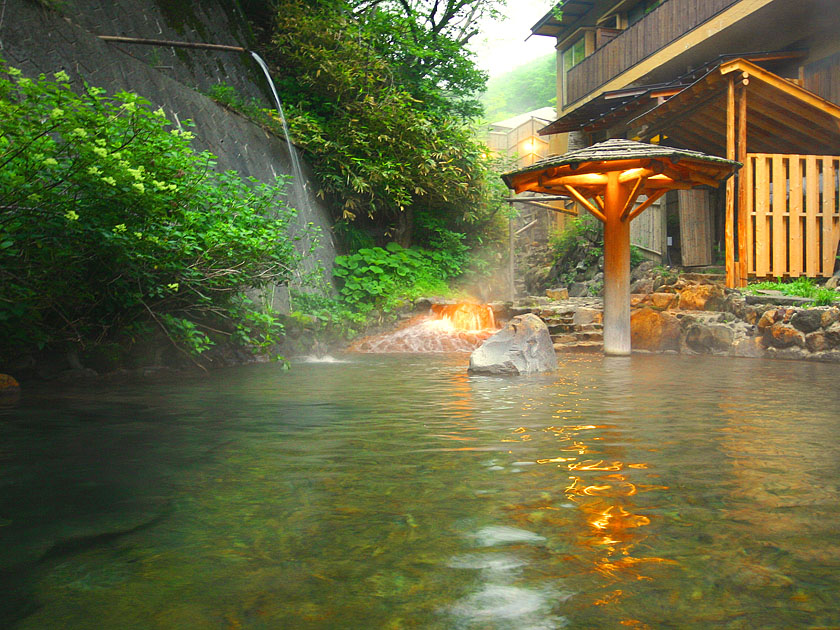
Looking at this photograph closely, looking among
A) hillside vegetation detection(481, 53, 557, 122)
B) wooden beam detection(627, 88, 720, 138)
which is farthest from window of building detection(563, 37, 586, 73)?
hillside vegetation detection(481, 53, 557, 122)

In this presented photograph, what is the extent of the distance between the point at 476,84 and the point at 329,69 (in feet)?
20.5

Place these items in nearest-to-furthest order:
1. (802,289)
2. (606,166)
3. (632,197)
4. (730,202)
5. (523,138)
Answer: (606,166) < (632,197) < (802,289) < (730,202) < (523,138)

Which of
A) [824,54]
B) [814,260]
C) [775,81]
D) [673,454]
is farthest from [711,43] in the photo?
[673,454]

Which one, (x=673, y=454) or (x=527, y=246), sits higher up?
(x=527, y=246)

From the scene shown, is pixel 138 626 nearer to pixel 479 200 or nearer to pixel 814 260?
pixel 814 260

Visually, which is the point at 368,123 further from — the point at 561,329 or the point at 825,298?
the point at 825,298

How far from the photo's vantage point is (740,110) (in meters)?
10.4

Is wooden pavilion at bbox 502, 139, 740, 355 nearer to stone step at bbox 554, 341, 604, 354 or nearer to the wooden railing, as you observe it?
stone step at bbox 554, 341, 604, 354

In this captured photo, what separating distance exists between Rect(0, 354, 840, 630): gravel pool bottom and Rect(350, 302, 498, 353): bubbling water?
755 cm

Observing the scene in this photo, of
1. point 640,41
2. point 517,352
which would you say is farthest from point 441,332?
point 640,41

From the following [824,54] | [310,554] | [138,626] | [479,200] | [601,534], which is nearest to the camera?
[138,626]

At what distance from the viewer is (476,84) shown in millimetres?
19219

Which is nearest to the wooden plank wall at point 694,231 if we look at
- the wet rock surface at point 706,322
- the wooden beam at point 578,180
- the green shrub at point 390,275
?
the wet rock surface at point 706,322

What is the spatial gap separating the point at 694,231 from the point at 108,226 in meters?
11.6
